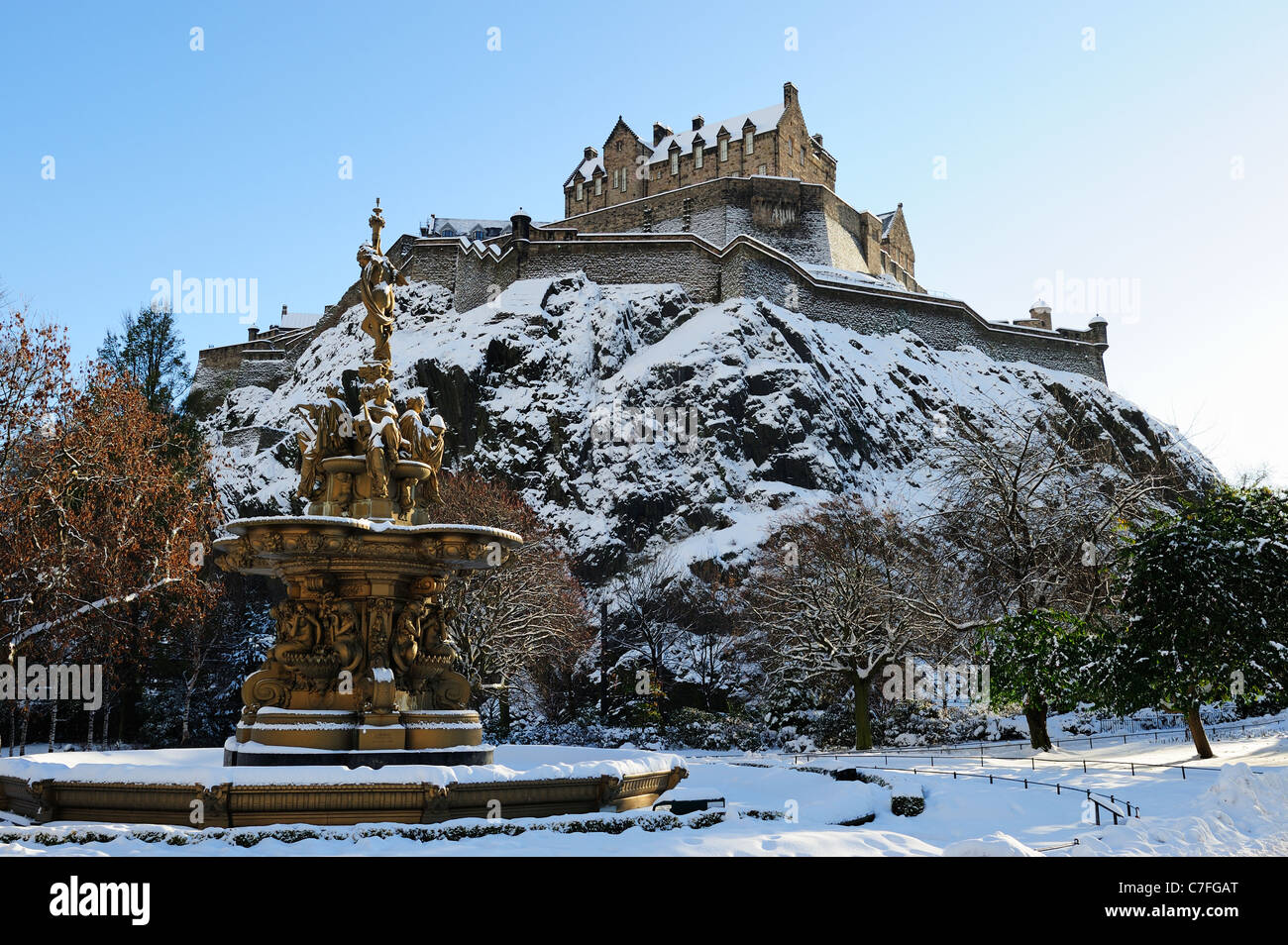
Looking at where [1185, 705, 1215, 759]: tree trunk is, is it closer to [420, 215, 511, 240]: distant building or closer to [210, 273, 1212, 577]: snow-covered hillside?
[210, 273, 1212, 577]: snow-covered hillside

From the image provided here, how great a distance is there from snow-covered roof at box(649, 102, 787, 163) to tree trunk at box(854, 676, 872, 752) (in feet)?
212

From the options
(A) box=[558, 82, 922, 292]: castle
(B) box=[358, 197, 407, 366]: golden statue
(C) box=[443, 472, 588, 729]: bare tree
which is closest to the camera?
(B) box=[358, 197, 407, 366]: golden statue

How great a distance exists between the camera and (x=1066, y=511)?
80.5ft

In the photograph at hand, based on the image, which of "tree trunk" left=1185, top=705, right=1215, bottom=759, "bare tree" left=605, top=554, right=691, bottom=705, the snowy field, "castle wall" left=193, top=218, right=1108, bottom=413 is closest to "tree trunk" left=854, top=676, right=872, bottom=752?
the snowy field

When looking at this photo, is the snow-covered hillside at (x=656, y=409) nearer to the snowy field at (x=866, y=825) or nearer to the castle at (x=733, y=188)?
A: the castle at (x=733, y=188)

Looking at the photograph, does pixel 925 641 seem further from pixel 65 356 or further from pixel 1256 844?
pixel 65 356

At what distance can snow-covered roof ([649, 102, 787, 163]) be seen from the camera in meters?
84.2

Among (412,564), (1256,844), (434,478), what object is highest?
(434,478)

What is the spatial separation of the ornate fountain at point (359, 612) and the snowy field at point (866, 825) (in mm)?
1736

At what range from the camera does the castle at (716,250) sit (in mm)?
71688

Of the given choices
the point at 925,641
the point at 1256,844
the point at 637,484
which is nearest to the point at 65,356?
the point at 1256,844

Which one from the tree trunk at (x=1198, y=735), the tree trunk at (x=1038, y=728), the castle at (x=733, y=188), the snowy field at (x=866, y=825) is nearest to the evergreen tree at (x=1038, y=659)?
the tree trunk at (x=1038, y=728)

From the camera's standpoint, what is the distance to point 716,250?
71125 millimetres
